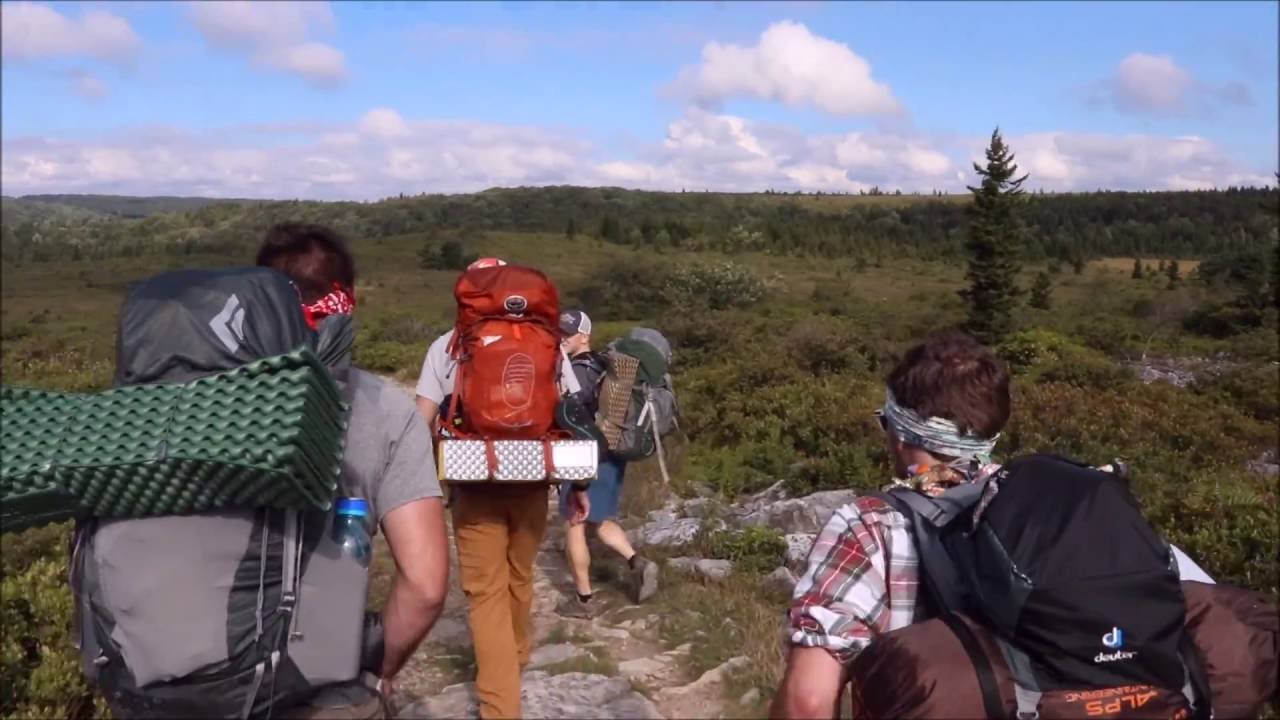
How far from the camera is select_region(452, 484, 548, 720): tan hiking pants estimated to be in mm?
3441

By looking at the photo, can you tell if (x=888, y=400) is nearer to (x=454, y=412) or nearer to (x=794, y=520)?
(x=454, y=412)

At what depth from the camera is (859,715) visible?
172 cm

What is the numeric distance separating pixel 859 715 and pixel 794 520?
5082 mm

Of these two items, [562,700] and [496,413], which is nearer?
[496,413]

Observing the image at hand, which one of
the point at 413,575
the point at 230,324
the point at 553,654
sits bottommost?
the point at 553,654

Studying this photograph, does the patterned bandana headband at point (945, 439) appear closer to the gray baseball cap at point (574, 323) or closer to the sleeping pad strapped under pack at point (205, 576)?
the sleeping pad strapped under pack at point (205, 576)

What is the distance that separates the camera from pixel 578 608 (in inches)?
203

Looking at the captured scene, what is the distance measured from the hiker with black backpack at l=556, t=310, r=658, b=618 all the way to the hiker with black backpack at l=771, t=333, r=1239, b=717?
8.61 feet

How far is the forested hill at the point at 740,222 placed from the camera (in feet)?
216

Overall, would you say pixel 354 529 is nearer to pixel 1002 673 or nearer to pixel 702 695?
pixel 1002 673

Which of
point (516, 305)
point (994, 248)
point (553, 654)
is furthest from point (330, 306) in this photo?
point (994, 248)

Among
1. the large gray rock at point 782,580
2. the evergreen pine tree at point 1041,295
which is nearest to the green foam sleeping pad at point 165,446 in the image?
the large gray rock at point 782,580

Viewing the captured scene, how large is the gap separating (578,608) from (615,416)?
3.85ft

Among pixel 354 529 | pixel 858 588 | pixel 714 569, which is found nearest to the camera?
pixel 858 588
